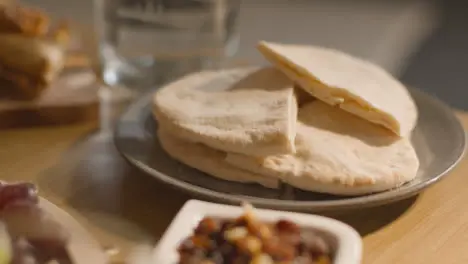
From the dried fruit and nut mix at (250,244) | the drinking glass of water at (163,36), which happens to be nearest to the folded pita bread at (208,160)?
the dried fruit and nut mix at (250,244)

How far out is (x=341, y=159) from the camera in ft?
2.42

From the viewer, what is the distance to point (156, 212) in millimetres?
773

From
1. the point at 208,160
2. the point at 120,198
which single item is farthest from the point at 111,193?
the point at 208,160

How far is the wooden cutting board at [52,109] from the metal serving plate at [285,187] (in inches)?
3.5

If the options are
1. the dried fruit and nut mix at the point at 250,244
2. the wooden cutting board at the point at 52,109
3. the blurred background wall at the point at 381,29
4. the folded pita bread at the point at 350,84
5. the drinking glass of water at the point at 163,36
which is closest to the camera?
the dried fruit and nut mix at the point at 250,244

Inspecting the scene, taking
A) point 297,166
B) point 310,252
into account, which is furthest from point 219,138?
point 310,252

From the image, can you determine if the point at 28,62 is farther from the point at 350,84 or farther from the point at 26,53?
the point at 350,84

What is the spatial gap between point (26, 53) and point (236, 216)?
1.66 feet

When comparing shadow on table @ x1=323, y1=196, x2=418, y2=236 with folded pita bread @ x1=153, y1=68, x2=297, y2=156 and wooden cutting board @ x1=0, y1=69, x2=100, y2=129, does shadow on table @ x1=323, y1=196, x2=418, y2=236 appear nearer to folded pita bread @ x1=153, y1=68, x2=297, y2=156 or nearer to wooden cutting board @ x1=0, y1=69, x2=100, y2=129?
folded pita bread @ x1=153, y1=68, x2=297, y2=156

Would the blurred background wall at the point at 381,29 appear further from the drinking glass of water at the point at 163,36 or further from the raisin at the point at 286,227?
the raisin at the point at 286,227

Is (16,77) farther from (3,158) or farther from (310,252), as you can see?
(310,252)

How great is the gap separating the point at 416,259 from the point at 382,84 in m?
0.27

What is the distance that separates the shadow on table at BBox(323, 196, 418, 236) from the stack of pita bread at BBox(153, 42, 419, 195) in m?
0.05

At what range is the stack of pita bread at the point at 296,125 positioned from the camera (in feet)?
2.38
